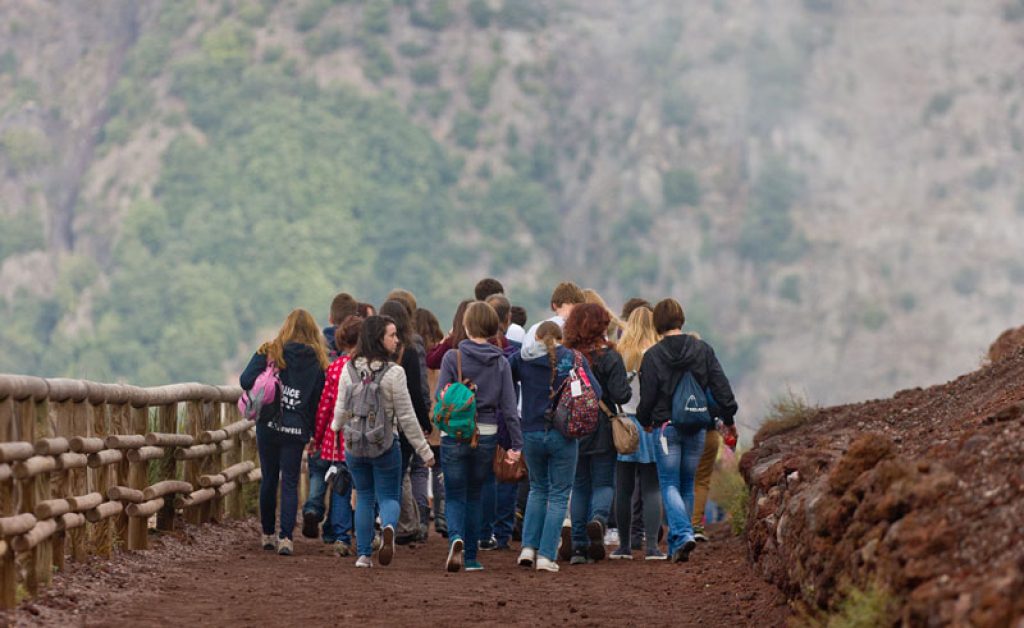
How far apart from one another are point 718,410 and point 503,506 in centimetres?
203

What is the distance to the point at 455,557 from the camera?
1040 cm

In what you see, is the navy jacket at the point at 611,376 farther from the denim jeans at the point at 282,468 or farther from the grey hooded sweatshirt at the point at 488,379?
the denim jeans at the point at 282,468

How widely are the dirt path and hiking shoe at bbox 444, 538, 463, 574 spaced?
12cm

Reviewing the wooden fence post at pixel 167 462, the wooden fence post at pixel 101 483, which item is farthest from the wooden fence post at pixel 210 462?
the wooden fence post at pixel 101 483

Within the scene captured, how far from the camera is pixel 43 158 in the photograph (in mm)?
134125

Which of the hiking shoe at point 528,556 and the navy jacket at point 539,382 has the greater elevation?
the navy jacket at point 539,382

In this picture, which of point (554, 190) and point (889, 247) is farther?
point (554, 190)

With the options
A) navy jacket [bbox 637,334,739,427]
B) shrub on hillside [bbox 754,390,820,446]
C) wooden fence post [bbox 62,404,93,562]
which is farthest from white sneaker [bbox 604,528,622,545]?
wooden fence post [bbox 62,404,93,562]

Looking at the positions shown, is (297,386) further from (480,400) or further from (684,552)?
(684,552)

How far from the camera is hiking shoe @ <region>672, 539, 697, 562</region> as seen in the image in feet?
36.3

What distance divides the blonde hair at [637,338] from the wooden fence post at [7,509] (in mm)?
5197

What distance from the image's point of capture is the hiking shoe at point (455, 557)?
10.4m

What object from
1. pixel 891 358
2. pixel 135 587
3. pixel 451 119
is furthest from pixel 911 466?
pixel 451 119

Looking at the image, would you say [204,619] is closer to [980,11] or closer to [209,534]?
[209,534]
